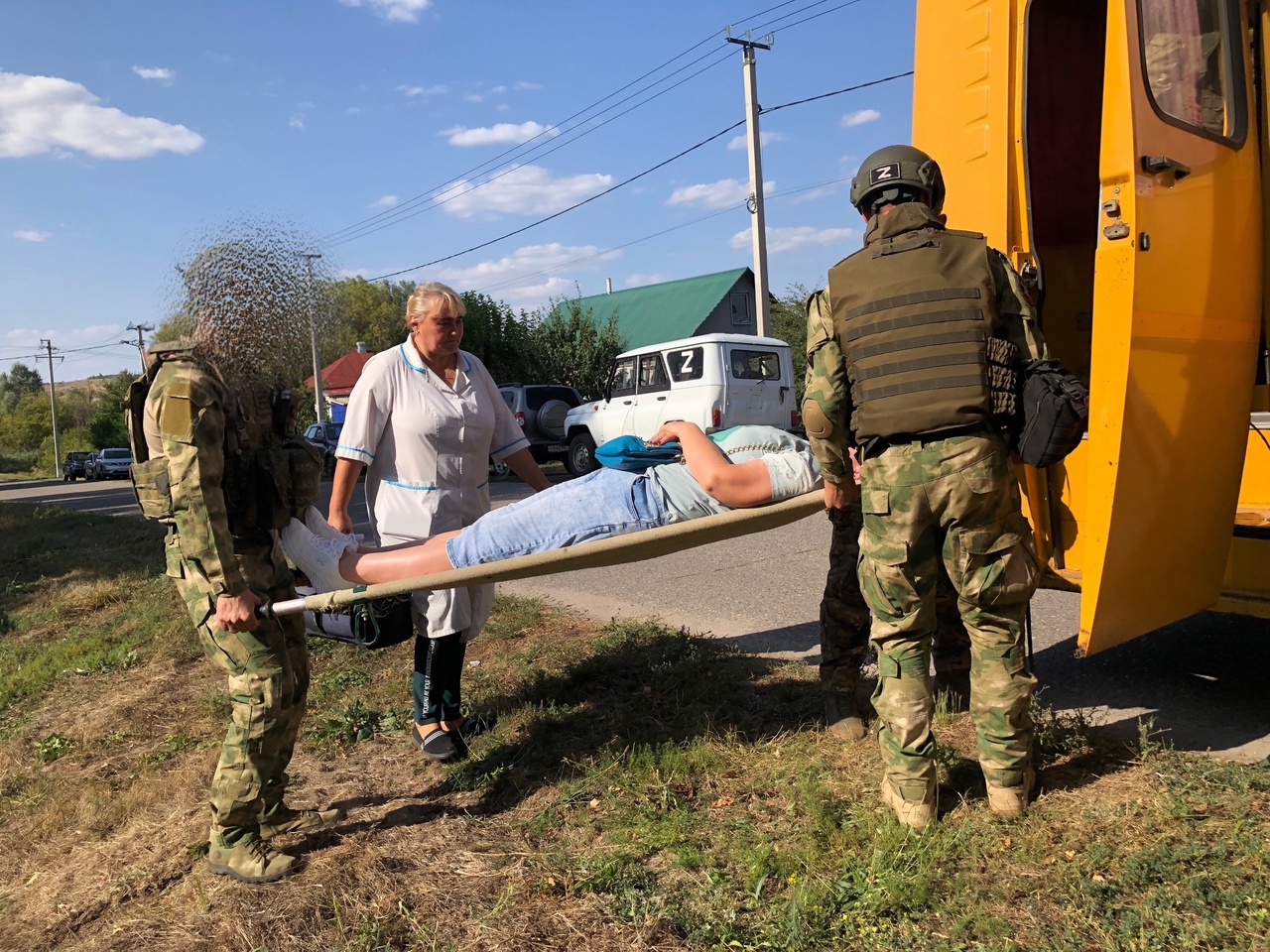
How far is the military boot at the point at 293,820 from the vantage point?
129 inches

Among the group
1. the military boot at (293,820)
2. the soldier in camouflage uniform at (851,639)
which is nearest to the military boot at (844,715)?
the soldier in camouflage uniform at (851,639)

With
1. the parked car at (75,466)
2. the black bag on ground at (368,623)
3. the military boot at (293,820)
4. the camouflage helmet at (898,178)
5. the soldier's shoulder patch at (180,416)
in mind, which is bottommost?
the parked car at (75,466)

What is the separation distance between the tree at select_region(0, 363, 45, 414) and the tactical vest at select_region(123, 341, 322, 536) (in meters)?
113

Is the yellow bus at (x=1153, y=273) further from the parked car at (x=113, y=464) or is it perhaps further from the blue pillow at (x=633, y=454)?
the parked car at (x=113, y=464)

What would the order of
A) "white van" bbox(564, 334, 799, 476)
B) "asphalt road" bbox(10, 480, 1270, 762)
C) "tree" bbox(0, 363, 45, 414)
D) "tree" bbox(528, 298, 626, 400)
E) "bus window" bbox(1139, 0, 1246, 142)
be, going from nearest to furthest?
"bus window" bbox(1139, 0, 1246, 142) → "asphalt road" bbox(10, 480, 1270, 762) → "white van" bbox(564, 334, 799, 476) → "tree" bbox(528, 298, 626, 400) → "tree" bbox(0, 363, 45, 414)

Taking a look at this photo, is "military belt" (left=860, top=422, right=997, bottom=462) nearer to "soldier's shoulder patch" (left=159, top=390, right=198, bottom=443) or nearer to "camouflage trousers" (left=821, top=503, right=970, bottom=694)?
"camouflage trousers" (left=821, top=503, right=970, bottom=694)

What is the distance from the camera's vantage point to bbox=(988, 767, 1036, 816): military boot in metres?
2.96

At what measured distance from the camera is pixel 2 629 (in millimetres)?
7734

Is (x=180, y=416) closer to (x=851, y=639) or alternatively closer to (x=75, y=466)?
(x=851, y=639)

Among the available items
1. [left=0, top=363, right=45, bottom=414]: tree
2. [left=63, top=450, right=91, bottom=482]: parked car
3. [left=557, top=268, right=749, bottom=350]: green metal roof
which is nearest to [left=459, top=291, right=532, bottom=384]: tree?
[left=557, top=268, right=749, bottom=350]: green metal roof

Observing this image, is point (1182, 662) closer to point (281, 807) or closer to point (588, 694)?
point (588, 694)

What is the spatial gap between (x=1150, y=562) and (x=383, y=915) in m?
2.84

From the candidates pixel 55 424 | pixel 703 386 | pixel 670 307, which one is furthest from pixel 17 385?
pixel 703 386

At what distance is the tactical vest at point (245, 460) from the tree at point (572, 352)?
24.6 meters
